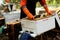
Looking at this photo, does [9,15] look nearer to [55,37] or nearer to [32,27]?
[55,37]

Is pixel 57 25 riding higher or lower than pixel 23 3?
lower

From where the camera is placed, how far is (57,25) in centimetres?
205

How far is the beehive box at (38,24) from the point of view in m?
1.68

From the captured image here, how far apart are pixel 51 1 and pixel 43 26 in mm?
1805

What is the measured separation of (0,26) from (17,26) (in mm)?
633

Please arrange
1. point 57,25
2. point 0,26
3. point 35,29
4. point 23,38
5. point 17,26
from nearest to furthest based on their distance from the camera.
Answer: point 35,29, point 23,38, point 57,25, point 17,26, point 0,26

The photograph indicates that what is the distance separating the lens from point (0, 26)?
9.20ft

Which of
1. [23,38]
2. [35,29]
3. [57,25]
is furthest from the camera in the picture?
[57,25]

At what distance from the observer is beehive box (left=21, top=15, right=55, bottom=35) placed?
5.52 ft

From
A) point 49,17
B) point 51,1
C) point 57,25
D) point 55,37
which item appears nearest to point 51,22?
point 49,17

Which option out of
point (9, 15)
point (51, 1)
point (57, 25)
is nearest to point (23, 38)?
point (57, 25)

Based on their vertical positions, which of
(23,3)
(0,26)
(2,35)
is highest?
(23,3)

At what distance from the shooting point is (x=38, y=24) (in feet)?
5.51

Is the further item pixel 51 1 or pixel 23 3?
pixel 51 1
